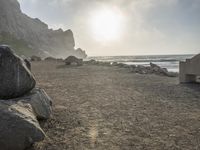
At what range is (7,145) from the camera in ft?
14.6

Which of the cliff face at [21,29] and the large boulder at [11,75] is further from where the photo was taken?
the cliff face at [21,29]

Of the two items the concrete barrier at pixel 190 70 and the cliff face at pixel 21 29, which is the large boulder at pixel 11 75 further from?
the cliff face at pixel 21 29

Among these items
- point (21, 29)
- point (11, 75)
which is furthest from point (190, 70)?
point (21, 29)

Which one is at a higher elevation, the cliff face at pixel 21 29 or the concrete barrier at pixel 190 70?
the cliff face at pixel 21 29

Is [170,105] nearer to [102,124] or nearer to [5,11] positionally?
[102,124]

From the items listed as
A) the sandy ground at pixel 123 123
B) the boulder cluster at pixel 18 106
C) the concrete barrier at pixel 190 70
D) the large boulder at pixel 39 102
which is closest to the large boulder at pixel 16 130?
the boulder cluster at pixel 18 106

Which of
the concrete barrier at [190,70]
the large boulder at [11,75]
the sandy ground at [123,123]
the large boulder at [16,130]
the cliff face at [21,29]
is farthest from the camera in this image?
the cliff face at [21,29]

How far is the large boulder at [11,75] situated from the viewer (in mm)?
5852

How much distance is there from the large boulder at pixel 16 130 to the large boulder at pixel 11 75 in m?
1.13

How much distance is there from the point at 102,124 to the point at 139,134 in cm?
95

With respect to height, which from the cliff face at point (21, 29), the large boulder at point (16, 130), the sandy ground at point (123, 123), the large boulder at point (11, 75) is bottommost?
the sandy ground at point (123, 123)

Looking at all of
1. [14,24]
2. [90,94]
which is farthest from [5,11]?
[90,94]

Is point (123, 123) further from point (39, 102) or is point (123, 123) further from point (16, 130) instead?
point (16, 130)

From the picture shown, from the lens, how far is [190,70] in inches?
542
